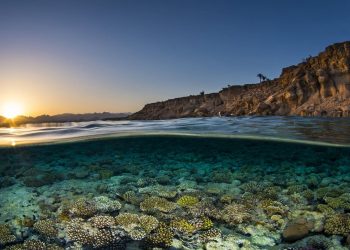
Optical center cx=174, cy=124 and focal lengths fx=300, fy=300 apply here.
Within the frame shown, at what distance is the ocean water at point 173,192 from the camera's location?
28.0 ft

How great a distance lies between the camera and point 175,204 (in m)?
10.4

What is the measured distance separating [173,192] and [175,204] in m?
1.04

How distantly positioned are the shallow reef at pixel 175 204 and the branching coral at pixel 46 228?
0.10ft

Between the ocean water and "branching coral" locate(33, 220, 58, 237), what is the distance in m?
0.03

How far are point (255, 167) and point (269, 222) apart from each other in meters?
5.87

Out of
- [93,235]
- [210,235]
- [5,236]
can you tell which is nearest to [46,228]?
[5,236]

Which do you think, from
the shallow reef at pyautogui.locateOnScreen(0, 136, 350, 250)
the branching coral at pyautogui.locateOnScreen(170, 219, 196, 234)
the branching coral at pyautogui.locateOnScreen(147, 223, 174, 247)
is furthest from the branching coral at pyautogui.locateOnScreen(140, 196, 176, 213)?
the branching coral at pyautogui.locateOnScreen(147, 223, 174, 247)

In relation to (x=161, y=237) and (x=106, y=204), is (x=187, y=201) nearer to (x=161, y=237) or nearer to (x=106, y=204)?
(x=161, y=237)

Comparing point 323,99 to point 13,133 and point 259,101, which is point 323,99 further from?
point 13,133

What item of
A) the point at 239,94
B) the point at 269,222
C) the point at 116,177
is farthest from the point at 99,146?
the point at 239,94

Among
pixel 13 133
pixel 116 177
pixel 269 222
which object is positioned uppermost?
pixel 13 133

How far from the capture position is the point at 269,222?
945 centimetres

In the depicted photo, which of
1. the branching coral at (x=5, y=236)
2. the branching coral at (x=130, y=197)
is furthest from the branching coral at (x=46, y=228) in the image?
the branching coral at (x=130, y=197)

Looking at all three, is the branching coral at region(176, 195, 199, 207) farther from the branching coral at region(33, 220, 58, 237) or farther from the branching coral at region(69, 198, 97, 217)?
the branching coral at region(33, 220, 58, 237)
